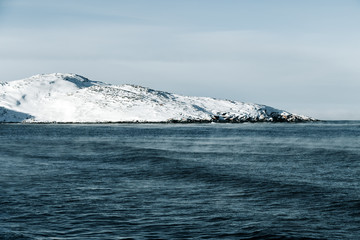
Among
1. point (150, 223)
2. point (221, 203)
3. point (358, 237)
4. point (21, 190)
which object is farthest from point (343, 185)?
point (21, 190)

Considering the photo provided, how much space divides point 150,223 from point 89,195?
7271 millimetres

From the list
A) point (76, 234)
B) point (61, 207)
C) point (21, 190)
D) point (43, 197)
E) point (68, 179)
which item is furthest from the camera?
point (68, 179)

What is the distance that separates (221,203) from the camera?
2244cm

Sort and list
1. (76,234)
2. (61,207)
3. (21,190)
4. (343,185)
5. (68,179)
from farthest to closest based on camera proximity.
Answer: (68,179) < (343,185) < (21,190) < (61,207) < (76,234)

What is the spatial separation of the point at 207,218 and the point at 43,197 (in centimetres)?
942

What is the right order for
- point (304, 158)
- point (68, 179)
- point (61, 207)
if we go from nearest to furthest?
point (61, 207) < point (68, 179) < point (304, 158)

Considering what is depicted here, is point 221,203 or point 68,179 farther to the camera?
point 68,179

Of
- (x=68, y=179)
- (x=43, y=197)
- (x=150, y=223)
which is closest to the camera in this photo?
(x=150, y=223)

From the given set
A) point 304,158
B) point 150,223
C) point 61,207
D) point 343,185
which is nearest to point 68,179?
point 61,207

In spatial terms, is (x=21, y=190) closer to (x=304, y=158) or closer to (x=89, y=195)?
(x=89, y=195)

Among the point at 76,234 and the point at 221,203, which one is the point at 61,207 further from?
the point at 221,203

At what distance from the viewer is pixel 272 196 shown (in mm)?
24391

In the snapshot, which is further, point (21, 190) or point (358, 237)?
point (21, 190)

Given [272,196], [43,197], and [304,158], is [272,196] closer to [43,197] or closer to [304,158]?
[43,197]
